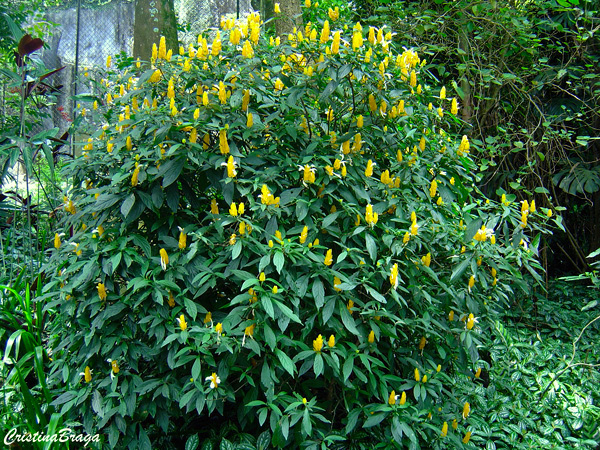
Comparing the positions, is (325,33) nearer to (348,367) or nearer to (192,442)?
(348,367)

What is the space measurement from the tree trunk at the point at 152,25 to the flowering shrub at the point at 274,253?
239 cm

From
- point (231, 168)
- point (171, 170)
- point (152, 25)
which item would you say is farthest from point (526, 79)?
point (171, 170)

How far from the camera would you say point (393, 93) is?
233 centimetres

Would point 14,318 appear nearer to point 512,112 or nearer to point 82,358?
point 82,358

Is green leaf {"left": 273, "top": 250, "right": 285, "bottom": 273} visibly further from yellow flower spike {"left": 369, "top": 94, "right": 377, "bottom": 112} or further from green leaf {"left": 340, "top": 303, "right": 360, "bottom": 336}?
yellow flower spike {"left": 369, "top": 94, "right": 377, "bottom": 112}

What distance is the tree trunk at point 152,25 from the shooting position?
15.5 ft

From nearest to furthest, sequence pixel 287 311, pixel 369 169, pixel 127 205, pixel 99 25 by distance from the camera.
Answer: pixel 287 311, pixel 127 205, pixel 369 169, pixel 99 25

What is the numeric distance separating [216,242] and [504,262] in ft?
4.15

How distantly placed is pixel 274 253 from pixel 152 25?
3.47 meters

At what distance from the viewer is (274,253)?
81.7 inches

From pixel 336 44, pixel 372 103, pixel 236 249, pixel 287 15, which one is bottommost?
pixel 236 249

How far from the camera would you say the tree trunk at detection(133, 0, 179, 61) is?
4.71 metres

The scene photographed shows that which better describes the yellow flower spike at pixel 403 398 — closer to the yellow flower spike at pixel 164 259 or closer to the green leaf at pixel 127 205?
the yellow flower spike at pixel 164 259

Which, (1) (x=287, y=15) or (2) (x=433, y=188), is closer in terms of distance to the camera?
(2) (x=433, y=188)
